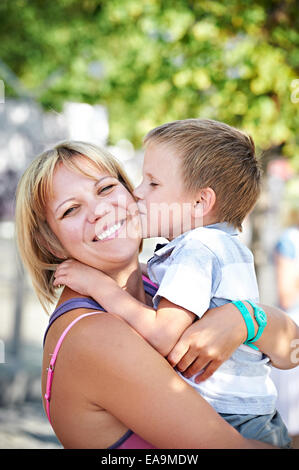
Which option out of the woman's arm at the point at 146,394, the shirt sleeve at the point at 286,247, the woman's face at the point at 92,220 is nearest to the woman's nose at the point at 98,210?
the woman's face at the point at 92,220

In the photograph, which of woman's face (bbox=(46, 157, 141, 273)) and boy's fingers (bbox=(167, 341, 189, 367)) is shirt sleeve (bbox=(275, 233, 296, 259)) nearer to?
woman's face (bbox=(46, 157, 141, 273))

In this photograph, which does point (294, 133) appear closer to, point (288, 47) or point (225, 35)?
point (288, 47)

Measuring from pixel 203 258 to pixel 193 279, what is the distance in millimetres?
88

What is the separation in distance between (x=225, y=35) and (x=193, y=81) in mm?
430

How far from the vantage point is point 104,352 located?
170 cm

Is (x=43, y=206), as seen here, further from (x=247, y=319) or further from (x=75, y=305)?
(x=247, y=319)

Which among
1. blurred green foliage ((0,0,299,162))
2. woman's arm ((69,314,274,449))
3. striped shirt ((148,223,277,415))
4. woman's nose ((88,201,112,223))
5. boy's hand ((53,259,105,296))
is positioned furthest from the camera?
blurred green foliage ((0,0,299,162))

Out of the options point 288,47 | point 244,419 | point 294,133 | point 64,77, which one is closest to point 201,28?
point 288,47

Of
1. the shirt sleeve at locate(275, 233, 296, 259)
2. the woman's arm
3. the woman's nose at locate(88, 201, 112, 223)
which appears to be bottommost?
the shirt sleeve at locate(275, 233, 296, 259)

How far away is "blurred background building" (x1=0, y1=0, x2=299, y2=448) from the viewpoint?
4.59 m

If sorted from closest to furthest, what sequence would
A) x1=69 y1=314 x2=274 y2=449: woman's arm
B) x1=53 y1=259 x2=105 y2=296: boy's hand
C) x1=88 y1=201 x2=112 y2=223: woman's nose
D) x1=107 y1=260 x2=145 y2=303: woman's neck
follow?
1. x1=69 y1=314 x2=274 y2=449: woman's arm
2. x1=53 y1=259 x2=105 y2=296: boy's hand
3. x1=88 y1=201 x2=112 y2=223: woman's nose
4. x1=107 y1=260 x2=145 y2=303: woman's neck

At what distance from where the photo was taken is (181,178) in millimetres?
2133

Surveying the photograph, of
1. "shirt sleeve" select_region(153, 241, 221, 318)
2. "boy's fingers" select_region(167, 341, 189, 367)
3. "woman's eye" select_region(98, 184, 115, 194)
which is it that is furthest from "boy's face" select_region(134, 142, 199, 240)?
"boy's fingers" select_region(167, 341, 189, 367)

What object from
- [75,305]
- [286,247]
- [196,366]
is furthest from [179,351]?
[286,247]
